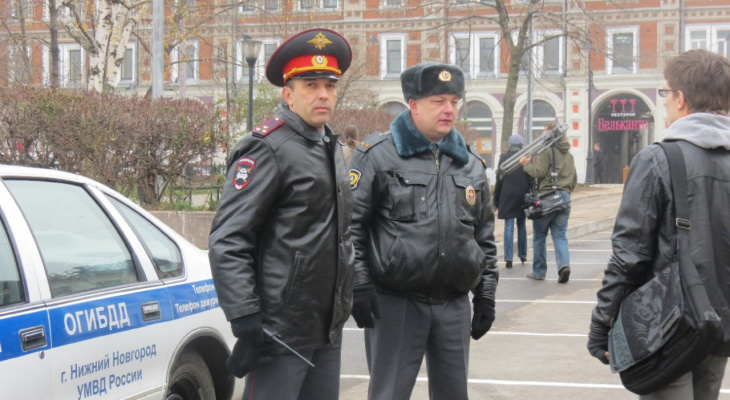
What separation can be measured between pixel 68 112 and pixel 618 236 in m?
11.9

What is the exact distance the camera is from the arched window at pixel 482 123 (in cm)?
5131

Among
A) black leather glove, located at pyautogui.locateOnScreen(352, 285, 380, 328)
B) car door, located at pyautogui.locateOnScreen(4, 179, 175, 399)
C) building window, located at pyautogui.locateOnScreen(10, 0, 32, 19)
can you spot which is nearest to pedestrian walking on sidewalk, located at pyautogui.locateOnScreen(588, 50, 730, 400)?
black leather glove, located at pyautogui.locateOnScreen(352, 285, 380, 328)

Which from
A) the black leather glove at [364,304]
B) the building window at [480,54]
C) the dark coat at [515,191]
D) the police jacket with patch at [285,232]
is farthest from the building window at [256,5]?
the police jacket with patch at [285,232]

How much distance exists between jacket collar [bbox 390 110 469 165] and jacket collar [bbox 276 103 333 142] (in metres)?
0.77

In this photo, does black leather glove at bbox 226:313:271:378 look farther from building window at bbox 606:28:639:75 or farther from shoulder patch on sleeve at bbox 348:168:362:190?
building window at bbox 606:28:639:75

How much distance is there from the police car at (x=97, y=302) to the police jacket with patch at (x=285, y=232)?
0.83 metres

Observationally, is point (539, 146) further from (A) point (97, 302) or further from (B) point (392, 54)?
(B) point (392, 54)

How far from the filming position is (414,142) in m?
4.55

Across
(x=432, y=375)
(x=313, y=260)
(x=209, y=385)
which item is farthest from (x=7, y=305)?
(x=432, y=375)

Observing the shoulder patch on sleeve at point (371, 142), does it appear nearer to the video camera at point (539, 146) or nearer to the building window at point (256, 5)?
the video camera at point (539, 146)

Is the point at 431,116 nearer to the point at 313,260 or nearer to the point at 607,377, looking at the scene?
the point at 313,260

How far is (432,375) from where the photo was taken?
15.0 ft

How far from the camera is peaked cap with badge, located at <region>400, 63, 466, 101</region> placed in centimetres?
456

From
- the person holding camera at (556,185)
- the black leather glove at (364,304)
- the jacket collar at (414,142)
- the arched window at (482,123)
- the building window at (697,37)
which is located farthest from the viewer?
the arched window at (482,123)
